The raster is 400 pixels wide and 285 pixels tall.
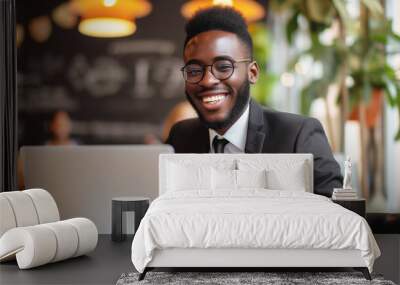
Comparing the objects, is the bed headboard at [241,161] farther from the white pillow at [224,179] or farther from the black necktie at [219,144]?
the white pillow at [224,179]

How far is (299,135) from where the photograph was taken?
7.04 meters

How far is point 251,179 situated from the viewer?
6293 millimetres

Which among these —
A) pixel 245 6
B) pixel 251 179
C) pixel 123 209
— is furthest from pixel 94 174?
pixel 245 6

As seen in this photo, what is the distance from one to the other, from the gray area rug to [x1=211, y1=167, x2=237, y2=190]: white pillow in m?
1.39

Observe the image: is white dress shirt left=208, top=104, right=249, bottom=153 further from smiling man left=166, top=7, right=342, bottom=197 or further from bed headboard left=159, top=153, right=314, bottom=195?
bed headboard left=159, top=153, right=314, bottom=195

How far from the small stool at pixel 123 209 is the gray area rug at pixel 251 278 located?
1563 mm

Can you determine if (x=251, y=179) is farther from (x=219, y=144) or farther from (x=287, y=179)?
(x=219, y=144)

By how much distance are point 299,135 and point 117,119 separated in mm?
1958

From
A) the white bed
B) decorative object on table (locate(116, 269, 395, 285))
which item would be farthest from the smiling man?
decorative object on table (locate(116, 269, 395, 285))

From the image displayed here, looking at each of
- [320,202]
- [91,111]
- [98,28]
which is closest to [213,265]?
[320,202]

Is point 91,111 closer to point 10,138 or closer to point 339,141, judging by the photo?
point 10,138

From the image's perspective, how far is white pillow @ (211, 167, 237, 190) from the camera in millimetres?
6281

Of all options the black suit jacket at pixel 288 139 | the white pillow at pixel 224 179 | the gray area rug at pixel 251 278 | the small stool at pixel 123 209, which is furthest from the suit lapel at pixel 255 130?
the gray area rug at pixel 251 278

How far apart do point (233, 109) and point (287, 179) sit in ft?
3.35
